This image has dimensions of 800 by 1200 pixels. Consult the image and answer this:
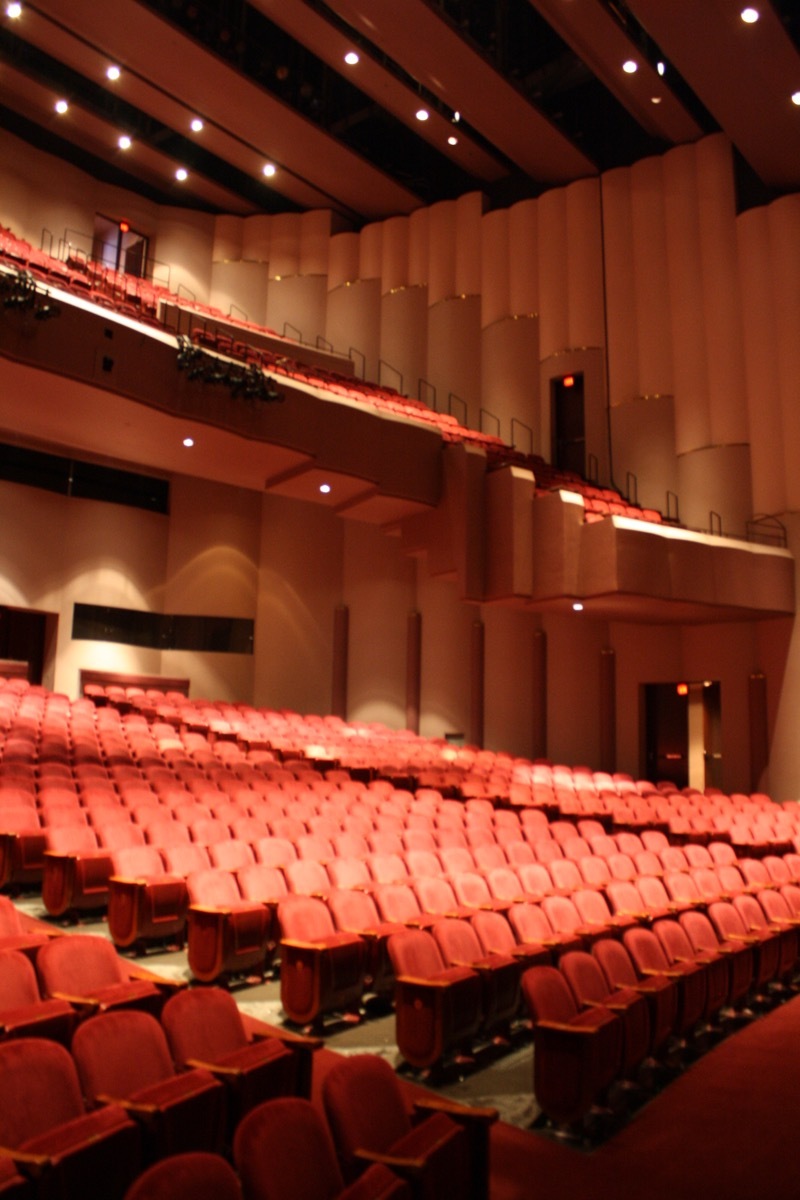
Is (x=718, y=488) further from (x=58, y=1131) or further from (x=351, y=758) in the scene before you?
(x=58, y=1131)

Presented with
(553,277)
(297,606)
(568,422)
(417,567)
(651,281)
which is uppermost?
(553,277)

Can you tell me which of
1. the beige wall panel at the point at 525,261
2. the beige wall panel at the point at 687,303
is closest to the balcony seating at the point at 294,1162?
the beige wall panel at the point at 687,303

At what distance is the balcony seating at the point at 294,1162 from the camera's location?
5.41 ft

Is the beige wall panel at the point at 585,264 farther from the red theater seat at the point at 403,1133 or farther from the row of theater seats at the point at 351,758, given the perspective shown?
the red theater seat at the point at 403,1133

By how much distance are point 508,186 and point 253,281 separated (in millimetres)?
3909

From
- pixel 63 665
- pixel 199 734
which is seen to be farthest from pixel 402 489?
pixel 63 665

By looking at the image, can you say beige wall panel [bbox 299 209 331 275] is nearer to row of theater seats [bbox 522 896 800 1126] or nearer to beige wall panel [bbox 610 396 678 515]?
beige wall panel [bbox 610 396 678 515]

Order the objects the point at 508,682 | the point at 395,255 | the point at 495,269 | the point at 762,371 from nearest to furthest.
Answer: the point at 762,371 → the point at 508,682 → the point at 495,269 → the point at 395,255

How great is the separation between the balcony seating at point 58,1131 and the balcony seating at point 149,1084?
0.06 meters

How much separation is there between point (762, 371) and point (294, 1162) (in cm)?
935

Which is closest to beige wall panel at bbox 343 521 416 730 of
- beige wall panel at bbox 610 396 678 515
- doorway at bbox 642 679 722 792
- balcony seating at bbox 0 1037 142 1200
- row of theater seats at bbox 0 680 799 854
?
row of theater seats at bbox 0 680 799 854

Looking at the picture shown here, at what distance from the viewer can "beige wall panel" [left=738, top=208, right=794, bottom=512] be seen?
9.48 meters

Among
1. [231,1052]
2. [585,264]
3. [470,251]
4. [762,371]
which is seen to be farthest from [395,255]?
[231,1052]

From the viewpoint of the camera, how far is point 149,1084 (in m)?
2.06
